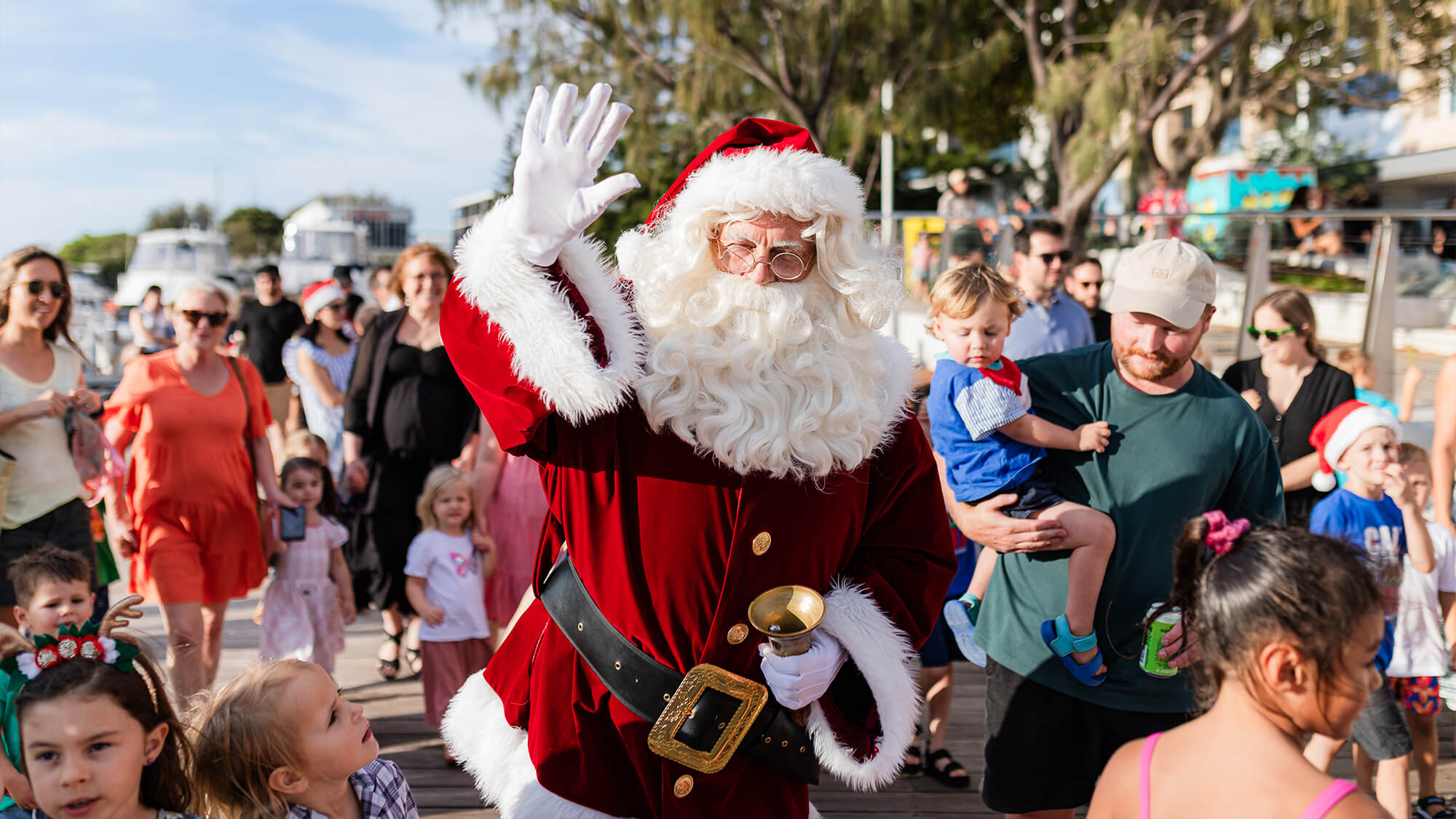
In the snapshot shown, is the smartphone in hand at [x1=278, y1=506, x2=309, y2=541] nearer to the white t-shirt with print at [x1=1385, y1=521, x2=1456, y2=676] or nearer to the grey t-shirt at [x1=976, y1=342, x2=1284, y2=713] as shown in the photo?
the grey t-shirt at [x1=976, y1=342, x2=1284, y2=713]

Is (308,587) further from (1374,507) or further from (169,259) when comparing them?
(169,259)

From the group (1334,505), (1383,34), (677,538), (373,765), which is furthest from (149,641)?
(1383,34)

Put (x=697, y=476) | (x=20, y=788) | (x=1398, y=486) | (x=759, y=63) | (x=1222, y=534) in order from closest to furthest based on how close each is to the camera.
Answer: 1. (x=1222, y=534)
2. (x=697, y=476)
3. (x=20, y=788)
4. (x=1398, y=486)
5. (x=759, y=63)

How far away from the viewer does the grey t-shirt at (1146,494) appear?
2715 millimetres

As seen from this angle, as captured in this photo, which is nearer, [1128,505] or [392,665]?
[1128,505]

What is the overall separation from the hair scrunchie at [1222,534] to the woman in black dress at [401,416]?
3.43 m

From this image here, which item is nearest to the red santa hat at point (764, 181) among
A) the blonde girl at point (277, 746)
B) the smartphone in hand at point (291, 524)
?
the blonde girl at point (277, 746)

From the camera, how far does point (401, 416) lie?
15.8 ft

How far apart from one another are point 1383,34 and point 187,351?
12.9 meters

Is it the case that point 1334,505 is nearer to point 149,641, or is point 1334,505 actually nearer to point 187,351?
point 149,641

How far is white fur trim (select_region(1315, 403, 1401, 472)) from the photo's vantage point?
3.66 m

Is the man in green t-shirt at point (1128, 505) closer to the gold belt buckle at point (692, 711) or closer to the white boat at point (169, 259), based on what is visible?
the gold belt buckle at point (692, 711)

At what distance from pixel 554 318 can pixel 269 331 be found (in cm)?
712

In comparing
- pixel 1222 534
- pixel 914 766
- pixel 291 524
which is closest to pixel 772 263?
pixel 1222 534
